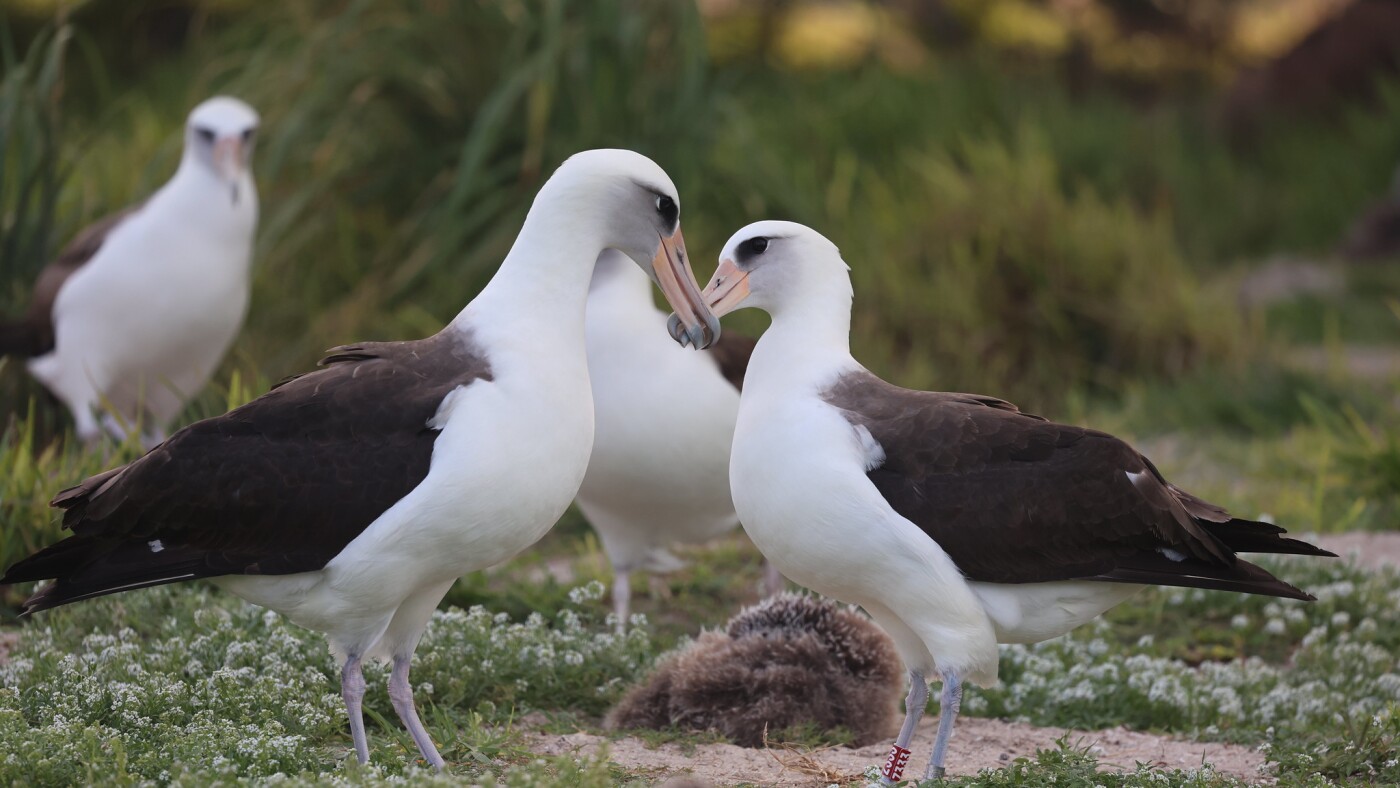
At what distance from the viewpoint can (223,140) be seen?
741 centimetres

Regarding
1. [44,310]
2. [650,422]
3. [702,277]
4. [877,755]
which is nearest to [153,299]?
[44,310]

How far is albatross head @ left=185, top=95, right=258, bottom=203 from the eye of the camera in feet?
24.3

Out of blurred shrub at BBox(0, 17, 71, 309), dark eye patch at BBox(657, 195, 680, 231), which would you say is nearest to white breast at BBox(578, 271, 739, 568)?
dark eye patch at BBox(657, 195, 680, 231)

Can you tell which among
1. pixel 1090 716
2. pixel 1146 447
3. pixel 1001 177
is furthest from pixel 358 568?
pixel 1001 177

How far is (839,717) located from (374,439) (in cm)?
174

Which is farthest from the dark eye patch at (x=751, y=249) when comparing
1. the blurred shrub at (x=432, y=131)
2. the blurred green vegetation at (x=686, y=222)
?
the blurred shrub at (x=432, y=131)

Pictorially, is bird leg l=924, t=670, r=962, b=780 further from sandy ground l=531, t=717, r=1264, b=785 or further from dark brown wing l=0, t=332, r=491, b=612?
dark brown wing l=0, t=332, r=491, b=612

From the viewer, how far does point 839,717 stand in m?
4.89

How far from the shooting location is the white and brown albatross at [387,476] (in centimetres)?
398

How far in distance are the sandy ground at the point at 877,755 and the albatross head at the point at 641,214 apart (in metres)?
1.17

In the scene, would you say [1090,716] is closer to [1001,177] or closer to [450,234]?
[450,234]

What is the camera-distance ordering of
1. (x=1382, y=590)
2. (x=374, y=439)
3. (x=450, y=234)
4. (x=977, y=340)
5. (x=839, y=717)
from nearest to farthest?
(x=374, y=439), (x=839, y=717), (x=1382, y=590), (x=450, y=234), (x=977, y=340)

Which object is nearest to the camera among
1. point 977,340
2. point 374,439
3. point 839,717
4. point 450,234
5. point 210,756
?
point 210,756

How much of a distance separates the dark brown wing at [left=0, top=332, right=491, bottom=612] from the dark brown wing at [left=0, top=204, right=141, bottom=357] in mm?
3507
